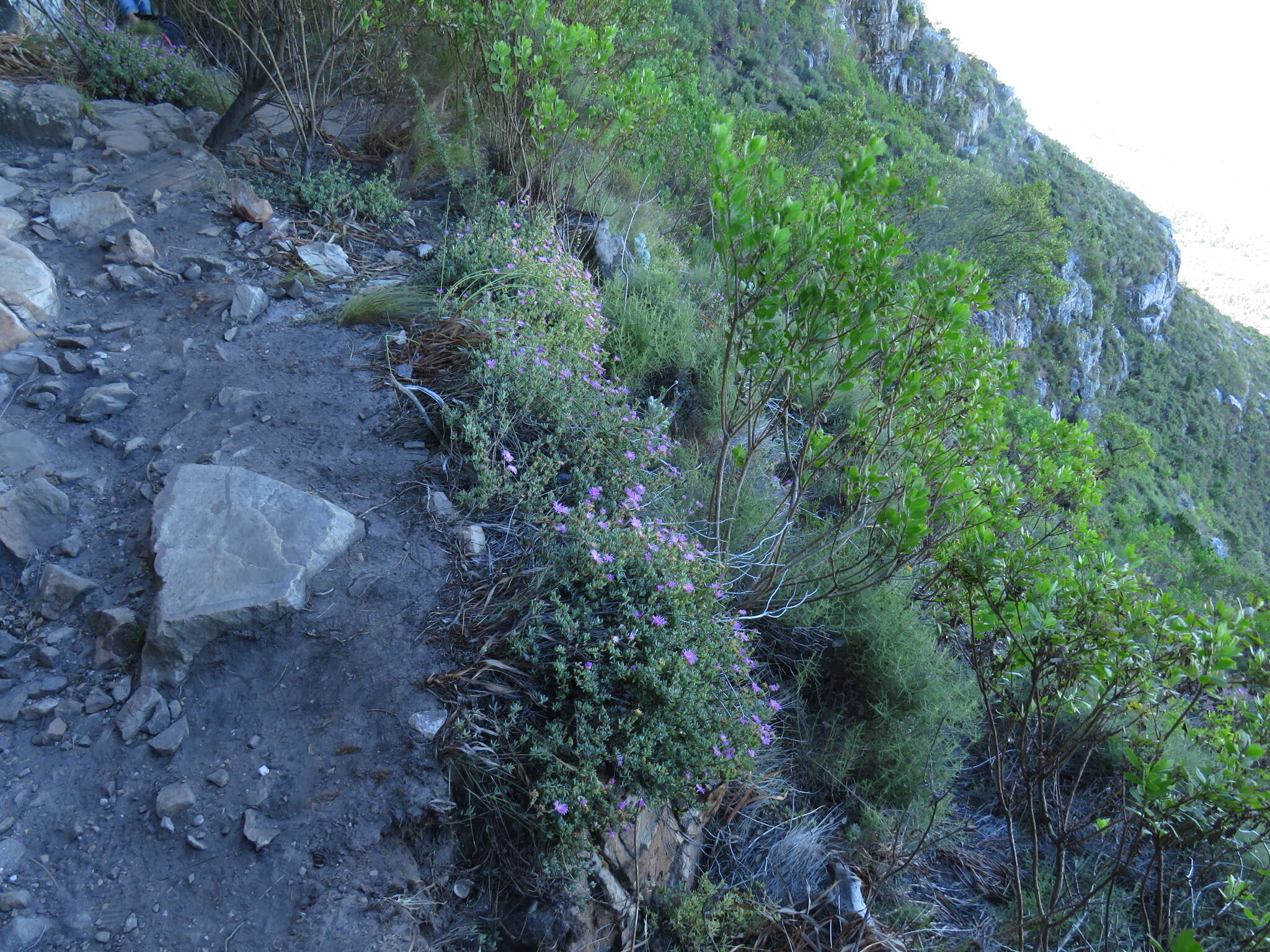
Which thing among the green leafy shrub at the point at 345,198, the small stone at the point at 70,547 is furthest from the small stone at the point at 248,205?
the small stone at the point at 70,547

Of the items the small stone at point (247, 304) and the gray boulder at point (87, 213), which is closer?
the small stone at point (247, 304)

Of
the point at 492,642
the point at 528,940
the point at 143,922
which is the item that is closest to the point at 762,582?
the point at 492,642

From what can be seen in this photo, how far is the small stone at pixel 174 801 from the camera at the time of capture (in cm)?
182

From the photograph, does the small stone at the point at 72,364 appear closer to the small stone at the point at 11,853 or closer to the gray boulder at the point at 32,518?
the gray boulder at the point at 32,518

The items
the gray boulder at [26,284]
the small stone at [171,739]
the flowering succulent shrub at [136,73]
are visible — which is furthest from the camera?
the flowering succulent shrub at [136,73]

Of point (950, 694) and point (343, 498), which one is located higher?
point (950, 694)

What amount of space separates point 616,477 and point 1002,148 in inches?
1644

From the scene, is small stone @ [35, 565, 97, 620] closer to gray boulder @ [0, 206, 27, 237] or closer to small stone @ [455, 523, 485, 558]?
small stone @ [455, 523, 485, 558]

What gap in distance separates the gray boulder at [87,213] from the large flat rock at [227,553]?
2.25 meters

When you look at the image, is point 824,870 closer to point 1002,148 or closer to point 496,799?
point 496,799

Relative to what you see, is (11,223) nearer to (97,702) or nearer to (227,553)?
(227,553)

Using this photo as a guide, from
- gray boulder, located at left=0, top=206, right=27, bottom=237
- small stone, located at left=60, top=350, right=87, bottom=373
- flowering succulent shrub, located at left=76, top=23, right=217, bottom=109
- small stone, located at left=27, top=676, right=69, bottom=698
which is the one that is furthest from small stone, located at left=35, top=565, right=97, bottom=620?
flowering succulent shrub, located at left=76, top=23, right=217, bottom=109

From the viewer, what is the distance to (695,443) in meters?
4.14

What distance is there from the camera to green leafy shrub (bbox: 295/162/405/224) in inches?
176
